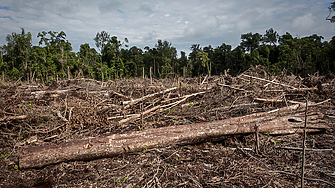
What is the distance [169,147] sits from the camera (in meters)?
3.89

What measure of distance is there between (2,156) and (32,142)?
0.57 m

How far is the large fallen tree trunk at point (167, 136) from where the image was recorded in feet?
10.9

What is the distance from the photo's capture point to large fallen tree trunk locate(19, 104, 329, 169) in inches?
131

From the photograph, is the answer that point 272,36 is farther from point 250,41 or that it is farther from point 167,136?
point 167,136

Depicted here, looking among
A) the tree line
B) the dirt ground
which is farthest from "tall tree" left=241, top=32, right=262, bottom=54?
the dirt ground

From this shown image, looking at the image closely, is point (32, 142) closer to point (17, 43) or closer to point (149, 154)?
point (149, 154)

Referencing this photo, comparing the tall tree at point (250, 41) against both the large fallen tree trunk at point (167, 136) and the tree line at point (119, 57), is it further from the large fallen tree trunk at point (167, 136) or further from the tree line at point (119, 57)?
the large fallen tree trunk at point (167, 136)

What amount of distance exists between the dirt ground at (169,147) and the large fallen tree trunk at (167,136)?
0.16m

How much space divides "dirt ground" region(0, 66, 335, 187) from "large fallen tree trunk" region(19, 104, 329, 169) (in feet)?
0.54

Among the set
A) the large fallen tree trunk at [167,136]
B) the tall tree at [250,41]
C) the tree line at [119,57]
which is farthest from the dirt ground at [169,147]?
the tall tree at [250,41]

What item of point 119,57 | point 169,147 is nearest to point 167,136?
point 169,147

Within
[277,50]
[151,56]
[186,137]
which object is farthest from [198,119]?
[151,56]

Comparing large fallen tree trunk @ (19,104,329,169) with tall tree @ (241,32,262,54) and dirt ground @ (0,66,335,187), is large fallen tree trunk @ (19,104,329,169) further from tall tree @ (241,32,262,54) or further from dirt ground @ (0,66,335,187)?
tall tree @ (241,32,262,54)

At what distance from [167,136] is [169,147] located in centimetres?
26
